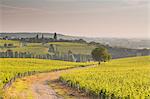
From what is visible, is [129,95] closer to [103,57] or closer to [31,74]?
[31,74]

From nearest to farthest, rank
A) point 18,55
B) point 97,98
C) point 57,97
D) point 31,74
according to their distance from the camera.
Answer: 1. point 97,98
2. point 57,97
3. point 31,74
4. point 18,55

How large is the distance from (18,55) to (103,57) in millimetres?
60433

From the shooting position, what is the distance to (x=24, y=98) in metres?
43.5

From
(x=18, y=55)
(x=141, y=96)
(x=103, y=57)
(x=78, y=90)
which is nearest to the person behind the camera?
(x=141, y=96)

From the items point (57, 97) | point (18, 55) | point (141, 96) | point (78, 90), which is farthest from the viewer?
point (18, 55)

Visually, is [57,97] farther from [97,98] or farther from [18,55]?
[18,55]

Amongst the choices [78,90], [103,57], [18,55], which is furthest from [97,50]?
[78,90]

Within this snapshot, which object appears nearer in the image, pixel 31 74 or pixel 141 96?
pixel 141 96

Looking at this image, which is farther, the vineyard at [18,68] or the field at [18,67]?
the field at [18,67]

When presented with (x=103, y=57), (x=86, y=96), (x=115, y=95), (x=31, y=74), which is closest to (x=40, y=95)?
(x=86, y=96)

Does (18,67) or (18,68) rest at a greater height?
(18,68)

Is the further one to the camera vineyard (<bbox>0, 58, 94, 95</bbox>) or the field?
the field

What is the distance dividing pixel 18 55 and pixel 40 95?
142962 millimetres

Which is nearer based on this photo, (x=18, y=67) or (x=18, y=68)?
(x=18, y=68)
